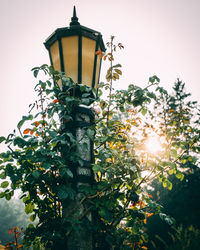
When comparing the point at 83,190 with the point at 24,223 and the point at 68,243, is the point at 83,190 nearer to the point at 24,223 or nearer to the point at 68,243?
the point at 68,243

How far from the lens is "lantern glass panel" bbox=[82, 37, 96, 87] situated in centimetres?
200

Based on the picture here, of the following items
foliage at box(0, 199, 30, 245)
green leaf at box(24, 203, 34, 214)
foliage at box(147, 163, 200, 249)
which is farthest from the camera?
foliage at box(0, 199, 30, 245)

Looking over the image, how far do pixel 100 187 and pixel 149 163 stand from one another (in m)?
0.49

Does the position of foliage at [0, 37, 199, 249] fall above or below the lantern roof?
below

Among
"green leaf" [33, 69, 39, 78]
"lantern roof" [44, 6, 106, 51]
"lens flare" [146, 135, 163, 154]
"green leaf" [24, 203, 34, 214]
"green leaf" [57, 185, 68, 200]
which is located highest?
"lantern roof" [44, 6, 106, 51]

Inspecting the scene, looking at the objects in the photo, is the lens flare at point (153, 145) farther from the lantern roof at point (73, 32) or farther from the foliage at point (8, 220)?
the foliage at point (8, 220)

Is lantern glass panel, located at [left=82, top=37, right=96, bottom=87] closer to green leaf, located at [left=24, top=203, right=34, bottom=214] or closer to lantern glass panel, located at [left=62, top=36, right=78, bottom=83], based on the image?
lantern glass panel, located at [left=62, top=36, right=78, bottom=83]

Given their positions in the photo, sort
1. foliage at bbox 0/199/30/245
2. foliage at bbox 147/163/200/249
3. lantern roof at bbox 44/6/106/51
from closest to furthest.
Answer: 1. lantern roof at bbox 44/6/106/51
2. foliage at bbox 147/163/200/249
3. foliage at bbox 0/199/30/245

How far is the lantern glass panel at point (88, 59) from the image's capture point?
200 centimetres

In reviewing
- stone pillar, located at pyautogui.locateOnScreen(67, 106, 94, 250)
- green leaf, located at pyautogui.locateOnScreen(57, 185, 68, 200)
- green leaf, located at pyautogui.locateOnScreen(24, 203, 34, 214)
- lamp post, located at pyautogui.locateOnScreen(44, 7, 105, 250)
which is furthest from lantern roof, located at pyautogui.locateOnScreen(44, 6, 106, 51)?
green leaf, located at pyautogui.locateOnScreen(24, 203, 34, 214)

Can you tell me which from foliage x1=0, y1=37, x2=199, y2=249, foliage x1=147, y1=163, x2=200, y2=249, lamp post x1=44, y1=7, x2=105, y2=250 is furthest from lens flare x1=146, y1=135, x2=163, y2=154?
foliage x1=147, y1=163, x2=200, y2=249

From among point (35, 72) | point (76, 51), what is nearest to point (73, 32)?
point (76, 51)

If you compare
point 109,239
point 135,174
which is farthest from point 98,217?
point 135,174

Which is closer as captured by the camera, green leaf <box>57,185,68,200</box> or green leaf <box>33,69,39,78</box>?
green leaf <box>57,185,68,200</box>
